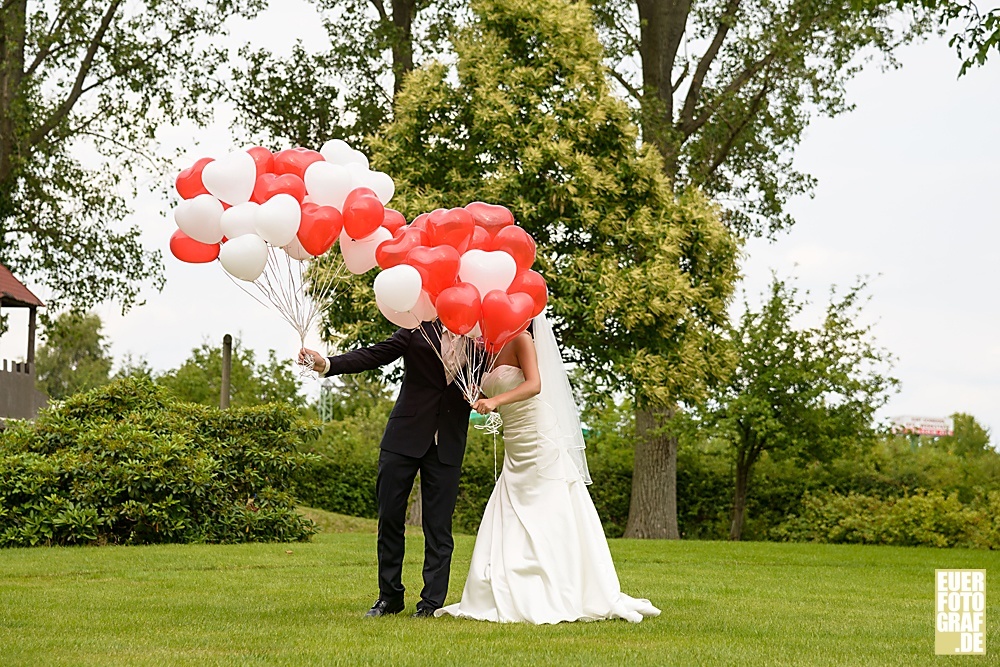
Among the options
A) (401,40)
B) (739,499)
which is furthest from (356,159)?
(739,499)

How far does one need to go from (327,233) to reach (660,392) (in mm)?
9105

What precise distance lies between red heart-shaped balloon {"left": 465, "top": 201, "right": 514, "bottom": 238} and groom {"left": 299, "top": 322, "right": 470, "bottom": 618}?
0.65m

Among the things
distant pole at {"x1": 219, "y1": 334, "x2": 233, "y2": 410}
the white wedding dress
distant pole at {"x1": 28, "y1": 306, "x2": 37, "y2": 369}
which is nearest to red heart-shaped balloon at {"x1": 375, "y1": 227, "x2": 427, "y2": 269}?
the white wedding dress

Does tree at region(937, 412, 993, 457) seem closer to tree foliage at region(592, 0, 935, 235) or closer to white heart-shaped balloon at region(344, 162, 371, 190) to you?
tree foliage at region(592, 0, 935, 235)

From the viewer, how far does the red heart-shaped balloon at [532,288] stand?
6523 mm

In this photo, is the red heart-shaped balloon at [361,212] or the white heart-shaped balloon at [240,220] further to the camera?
the red heart-shaped balloon at [361,212]

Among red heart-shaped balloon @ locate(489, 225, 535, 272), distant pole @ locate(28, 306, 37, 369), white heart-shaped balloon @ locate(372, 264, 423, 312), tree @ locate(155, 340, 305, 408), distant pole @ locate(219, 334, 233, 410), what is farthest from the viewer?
tree @ locate(155, 340, 305, 408)

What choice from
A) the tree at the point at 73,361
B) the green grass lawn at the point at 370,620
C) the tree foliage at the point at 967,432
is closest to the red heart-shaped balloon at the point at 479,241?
the green grass lawn at the point at 370,620

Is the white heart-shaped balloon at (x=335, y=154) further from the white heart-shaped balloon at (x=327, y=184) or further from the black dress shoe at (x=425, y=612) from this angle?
the black dress shoe at (x=425, y=612)

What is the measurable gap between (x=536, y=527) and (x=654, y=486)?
1351 cm

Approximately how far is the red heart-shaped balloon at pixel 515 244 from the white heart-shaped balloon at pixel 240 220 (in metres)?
1.31

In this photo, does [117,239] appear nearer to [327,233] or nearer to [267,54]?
[267,54]

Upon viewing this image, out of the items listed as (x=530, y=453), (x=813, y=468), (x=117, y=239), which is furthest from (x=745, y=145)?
(x=530, y=453)

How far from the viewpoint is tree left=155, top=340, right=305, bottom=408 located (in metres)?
26.5
